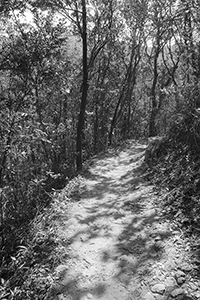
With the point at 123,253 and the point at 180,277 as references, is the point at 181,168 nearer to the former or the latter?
the point at 123,253

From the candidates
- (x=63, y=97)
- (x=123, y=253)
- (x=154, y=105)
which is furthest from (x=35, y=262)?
(x=154, y=105)

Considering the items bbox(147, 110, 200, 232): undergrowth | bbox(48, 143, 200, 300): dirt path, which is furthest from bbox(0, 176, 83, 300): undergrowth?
bbox(147, 110, 200, 232): undergrowth

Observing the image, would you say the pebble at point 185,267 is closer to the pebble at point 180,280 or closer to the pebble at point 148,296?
the pebble at point 180,280

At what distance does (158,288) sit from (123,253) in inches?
33.1

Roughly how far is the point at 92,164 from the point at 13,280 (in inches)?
238

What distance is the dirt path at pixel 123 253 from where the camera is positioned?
299 cm

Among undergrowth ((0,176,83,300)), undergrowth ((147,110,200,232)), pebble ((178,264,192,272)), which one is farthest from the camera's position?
undergrowth ((147,110,200,232))

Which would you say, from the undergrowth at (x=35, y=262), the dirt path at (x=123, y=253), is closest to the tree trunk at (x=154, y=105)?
the dirt path at (x=123, y=253)

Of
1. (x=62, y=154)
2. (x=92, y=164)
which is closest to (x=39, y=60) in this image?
(x=92, y=164)

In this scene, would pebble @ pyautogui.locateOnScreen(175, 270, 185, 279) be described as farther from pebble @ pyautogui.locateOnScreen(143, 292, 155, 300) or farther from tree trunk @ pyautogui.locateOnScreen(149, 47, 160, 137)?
tree trunk @ pyautogui.locateOnScreen(149, 47, 160, 137)

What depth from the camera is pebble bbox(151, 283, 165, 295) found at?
287 cm

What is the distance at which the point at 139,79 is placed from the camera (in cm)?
2600

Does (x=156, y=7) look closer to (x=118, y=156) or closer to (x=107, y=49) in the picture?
(x=107, y=49)

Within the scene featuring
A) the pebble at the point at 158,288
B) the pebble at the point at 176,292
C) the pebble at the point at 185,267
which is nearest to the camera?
the pebble at the point at 176,292
